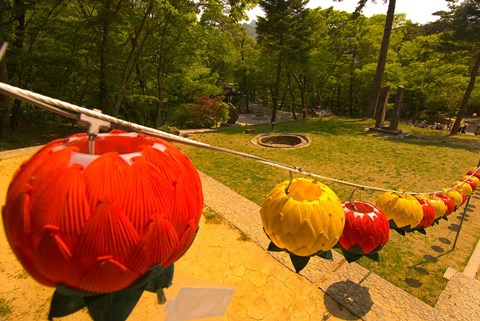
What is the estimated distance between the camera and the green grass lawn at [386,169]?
653 centimetres

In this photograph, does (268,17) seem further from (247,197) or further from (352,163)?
(247,197)

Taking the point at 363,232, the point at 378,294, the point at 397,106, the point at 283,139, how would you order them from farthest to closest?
1. the point at 397,106
2. the point at 283,139
3. the point at 378,294
4. the point at 363,232

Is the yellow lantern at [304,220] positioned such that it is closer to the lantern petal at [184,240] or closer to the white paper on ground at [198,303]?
the lantern petal at [184,240]

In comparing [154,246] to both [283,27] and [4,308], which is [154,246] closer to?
[4,308]

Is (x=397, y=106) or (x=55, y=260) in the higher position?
(x=397, y=106)

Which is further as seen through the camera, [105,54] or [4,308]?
[105,54]

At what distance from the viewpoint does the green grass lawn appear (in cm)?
653

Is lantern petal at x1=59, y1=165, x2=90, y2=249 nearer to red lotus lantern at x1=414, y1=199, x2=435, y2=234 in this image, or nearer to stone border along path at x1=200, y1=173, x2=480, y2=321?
red lotus lantern at x1=414, y1=199, x2=435, y2=234

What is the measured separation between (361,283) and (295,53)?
61.0 ft

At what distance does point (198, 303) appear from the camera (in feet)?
13.1

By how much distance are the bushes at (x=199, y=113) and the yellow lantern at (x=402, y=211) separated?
18339mm

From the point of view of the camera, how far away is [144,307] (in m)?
4.43

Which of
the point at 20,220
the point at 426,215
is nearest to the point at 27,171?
the point at 20,220

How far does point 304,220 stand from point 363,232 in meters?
0.91
